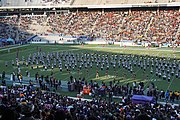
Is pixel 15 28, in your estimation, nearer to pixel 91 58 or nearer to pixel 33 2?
pixel 33 2

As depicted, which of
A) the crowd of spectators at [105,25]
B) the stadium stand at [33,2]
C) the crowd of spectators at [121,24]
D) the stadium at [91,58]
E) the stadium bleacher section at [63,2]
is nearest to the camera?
the stadium at [91,58]

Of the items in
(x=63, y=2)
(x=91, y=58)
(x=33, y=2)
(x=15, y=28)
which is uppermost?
(x=33, y=2)

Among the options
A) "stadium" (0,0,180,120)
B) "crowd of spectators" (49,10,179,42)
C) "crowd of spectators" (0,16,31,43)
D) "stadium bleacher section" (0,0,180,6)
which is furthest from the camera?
"stadium bleacher section" (0,0,180,6)

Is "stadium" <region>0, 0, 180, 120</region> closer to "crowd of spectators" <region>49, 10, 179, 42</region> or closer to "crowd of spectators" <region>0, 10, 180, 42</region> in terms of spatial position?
"crowd of spectators" <region>0, 10, 180, 42</region>

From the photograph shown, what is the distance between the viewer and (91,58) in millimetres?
28344

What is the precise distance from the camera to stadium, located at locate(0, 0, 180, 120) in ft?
39.8

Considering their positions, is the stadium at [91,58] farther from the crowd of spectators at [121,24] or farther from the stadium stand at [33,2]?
the crowd of spectators at [121,24]

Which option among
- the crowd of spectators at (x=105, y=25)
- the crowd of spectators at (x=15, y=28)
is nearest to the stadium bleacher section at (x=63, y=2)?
the crowd of spectators at (x=105, y=25)

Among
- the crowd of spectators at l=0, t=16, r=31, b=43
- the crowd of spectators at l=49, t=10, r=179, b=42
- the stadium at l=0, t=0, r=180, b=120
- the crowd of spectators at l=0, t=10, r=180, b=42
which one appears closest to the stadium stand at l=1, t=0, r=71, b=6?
the stadium at l=0, t=0, r=180, b=120

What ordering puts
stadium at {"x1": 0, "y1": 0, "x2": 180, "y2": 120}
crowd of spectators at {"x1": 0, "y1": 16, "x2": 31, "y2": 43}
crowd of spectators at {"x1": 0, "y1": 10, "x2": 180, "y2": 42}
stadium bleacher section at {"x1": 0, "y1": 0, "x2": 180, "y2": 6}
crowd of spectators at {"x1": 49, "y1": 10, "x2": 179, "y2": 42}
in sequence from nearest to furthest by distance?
1. stadium at {"x1": 0, "y1": 0, "x2": 180, "y2": 120}
2. crowd of spectators at {"x1": 49, "y1": 10, "x2": 179, "y2": 42}
3. crowd of spectators at {"x1": 0, "y1": 10, "x2": 180, "y2": 42}
4. crowd of spectators at {"x1": 0, "y1": 16, "x2": 31, "y2": 43}
5. stadium bleacher section at {"x1": 0, "y1": 0, "x2": 180, "y2": 6}

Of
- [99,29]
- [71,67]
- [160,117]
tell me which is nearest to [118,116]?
[160,117]

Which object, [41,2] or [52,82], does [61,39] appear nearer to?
[41,2]

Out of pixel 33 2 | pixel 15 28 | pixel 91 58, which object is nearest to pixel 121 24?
pixel 15 28

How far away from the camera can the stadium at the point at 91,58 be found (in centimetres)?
1213
